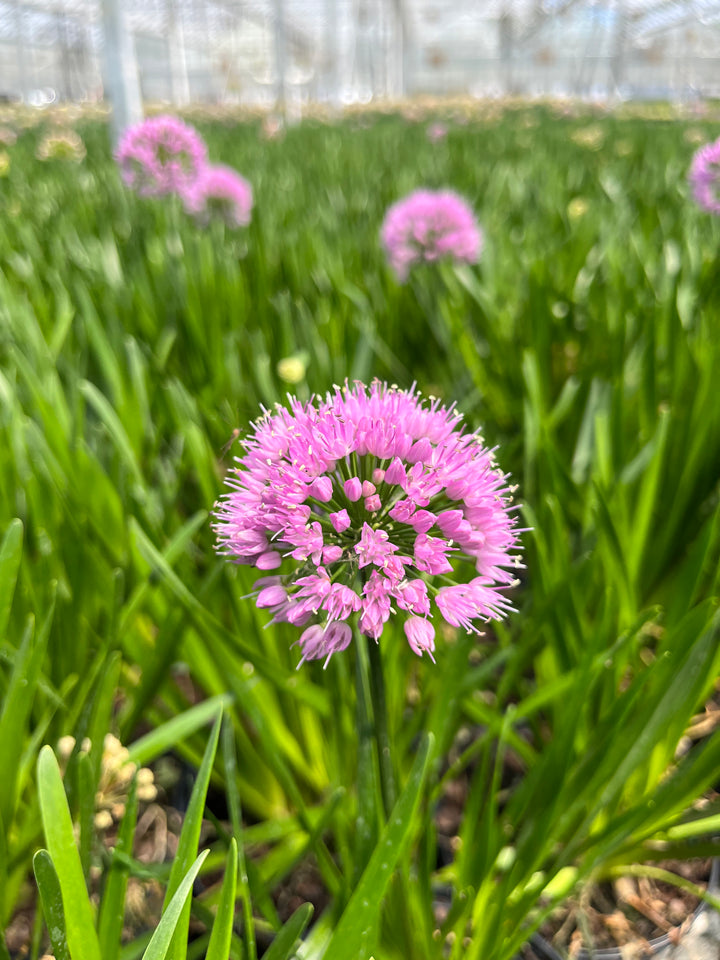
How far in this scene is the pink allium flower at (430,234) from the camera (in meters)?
1.37

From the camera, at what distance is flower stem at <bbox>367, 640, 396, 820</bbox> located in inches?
17.1

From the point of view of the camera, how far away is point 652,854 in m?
0.62

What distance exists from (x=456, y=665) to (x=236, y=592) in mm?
244

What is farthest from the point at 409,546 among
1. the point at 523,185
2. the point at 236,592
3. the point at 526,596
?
the point at 523,185

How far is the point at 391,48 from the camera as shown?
19875 millimetres

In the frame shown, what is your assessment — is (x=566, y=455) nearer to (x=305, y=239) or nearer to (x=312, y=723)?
(x=312, y=723)

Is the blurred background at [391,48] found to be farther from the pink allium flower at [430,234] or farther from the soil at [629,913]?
the soil at [629,913]

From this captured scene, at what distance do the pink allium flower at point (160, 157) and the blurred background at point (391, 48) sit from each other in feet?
46.7

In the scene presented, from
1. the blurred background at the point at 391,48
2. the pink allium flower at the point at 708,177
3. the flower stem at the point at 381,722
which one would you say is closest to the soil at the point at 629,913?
the flower stem at the point at 381,722

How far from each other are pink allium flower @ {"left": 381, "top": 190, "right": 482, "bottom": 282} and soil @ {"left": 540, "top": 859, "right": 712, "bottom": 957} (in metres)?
1.05

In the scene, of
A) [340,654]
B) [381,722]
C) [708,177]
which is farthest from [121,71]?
[381,722]

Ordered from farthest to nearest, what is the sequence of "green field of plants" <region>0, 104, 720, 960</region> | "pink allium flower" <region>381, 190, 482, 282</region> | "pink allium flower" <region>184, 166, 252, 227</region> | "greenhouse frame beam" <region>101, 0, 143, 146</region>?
"greenhouse frame beam" <region>101, 0, 143, 146</region>
"pink allium flower" <region>184, 166, 252, 227</region>
"pink allium flower" <region>381, 190, 482, 282</region>
"green field of plants" <region>0, 104, 720, 960</region>

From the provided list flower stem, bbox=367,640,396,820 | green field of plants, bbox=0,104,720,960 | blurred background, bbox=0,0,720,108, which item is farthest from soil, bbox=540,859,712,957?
blurred background, bbox=0,0,720,108

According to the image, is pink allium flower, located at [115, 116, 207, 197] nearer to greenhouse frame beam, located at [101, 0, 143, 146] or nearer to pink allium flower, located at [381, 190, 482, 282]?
pink allium flower, located at [381, 190, 482, 282]
